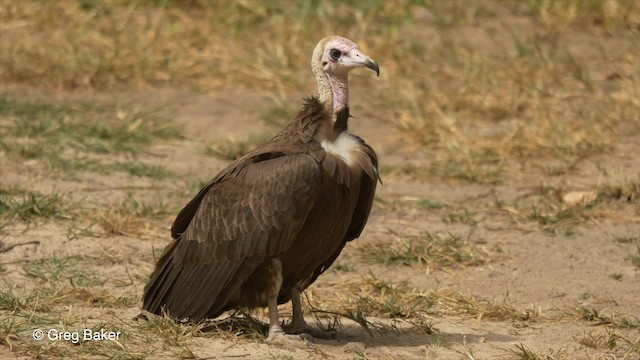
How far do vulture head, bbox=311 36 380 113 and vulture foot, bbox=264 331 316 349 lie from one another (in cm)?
97

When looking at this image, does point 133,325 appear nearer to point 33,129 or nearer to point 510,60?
point 33,129

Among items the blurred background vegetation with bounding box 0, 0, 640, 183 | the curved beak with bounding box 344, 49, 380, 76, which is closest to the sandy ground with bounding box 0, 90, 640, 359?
the blurred background vegetation with bounding box 0, 0, 640, 183

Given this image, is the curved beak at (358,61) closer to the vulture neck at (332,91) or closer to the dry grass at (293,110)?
the vulture neck at (332,91)

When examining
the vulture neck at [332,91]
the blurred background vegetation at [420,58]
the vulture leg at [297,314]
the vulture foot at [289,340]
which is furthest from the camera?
the blurred background vegetation at [420,58]

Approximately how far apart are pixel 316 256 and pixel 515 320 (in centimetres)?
→ 116

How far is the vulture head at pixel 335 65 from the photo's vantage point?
5332 mm

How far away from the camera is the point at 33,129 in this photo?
8344 millimetres

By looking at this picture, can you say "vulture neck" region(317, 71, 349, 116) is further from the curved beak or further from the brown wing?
the brown wing

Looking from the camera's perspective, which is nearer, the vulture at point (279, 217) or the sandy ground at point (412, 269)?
the vulture at point (279, 217)

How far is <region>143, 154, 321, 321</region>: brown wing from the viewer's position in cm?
499

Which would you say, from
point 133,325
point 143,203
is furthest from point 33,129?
point 133,325

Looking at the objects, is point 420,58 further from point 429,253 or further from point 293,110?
point 429,253

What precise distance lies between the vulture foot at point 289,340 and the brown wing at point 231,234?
24 centimetres

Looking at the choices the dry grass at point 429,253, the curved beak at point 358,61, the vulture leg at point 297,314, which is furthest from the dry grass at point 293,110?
the curved beak at point 358,61
